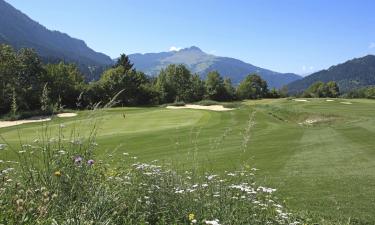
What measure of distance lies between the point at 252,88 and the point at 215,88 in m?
19.2

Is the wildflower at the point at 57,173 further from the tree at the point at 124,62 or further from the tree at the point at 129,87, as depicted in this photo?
the tree at the point at 124,62

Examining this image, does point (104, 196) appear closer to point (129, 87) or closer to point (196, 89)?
point (129, 87)

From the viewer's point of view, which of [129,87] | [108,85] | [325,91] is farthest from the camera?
[325,91]

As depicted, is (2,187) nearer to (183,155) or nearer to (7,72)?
(183,155)

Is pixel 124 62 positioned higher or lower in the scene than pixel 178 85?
higher

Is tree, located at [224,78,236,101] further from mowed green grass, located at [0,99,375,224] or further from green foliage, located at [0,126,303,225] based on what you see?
green foliage, located at [0,126,303,225]

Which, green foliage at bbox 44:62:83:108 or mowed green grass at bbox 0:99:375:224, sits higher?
green foliage at bbox 44:62:83:108

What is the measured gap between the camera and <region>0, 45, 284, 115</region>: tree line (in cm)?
5922

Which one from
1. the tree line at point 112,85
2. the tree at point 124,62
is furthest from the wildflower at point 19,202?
the tree at point 124,62

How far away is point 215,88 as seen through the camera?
106250 millimetres

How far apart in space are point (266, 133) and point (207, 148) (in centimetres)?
724

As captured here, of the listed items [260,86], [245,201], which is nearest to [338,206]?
[245,201]

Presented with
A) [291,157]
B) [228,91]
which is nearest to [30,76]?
[291,157]

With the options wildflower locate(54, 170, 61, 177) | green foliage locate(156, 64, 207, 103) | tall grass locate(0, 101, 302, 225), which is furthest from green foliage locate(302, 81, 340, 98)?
wildflower locate(54, 170, 61, 177)
